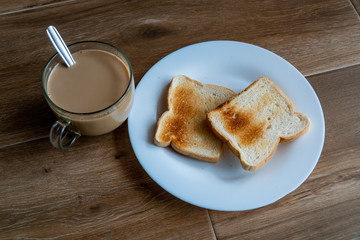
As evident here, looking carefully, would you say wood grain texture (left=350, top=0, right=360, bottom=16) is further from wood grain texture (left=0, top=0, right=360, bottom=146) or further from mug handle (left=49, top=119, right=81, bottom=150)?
mug handle (left=49, top=119, right=81, bottom=150)

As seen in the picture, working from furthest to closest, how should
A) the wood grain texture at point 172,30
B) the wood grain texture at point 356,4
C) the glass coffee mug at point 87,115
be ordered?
the wood grain texture at point 356,4
the wood grain texture at point 172,30
the glass coffee mug at point 87,115

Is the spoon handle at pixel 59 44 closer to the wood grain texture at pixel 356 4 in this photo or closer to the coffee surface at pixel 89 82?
the coffee surface at pixel 89 82

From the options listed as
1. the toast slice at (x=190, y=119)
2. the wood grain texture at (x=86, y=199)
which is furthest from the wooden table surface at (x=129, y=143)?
the toast slice at (x=190, y=119)

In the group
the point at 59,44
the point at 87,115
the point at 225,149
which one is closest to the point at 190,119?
the point at 225,149

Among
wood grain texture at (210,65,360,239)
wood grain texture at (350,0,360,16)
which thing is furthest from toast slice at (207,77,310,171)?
wood grain texture at (350,0,360,16)

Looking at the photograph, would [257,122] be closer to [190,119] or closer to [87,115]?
[190,119]
